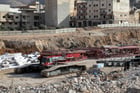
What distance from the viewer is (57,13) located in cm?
9169

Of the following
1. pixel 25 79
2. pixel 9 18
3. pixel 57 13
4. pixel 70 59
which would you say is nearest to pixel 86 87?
pixel 25 79

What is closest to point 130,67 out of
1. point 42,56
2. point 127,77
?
point 127,77

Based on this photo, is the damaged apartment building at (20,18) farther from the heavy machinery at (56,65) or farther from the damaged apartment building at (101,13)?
the heavy machinery at (56,65)

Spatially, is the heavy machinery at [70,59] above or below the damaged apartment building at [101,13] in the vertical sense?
below

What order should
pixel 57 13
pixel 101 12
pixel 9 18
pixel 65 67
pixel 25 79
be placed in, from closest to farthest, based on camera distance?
1. pixel 25 79
2. pixel 65 67
3. pixel 57 13
4. pixel 9 18
5. pixel 101 12

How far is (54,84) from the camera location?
3244 cm

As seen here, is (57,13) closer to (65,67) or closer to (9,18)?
(9,18)

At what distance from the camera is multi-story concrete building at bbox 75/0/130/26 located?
93875 mm

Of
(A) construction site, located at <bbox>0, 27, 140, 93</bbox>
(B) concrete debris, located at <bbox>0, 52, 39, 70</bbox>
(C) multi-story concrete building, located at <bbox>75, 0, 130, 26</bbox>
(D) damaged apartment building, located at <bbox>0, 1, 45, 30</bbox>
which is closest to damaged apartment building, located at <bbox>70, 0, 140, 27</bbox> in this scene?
(C) multi-story concrete building, located at <bbox>75, 0, 130, 26</bbox>

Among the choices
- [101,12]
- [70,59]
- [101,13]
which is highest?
[101,12]

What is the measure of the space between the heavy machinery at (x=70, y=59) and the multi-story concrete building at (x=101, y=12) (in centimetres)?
4109

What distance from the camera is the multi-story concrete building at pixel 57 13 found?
91688 millimetres

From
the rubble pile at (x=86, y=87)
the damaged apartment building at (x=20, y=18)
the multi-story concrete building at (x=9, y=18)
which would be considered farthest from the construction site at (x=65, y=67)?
the damaged apartment building at (x=20, y=18)

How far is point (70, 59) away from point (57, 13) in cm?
4800
